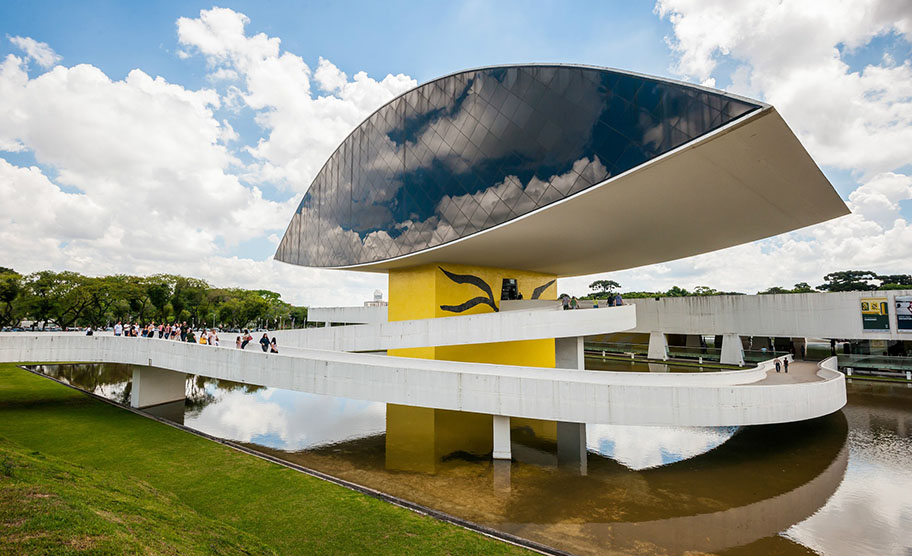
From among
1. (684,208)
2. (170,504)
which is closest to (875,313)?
(684,208)

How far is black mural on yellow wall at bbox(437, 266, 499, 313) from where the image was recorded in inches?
1005

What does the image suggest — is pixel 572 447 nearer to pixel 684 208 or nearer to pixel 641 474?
pixel 641 474

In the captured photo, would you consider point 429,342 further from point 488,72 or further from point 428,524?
point 488,72

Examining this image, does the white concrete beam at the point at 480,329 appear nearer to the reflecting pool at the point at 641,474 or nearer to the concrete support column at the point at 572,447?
the reflecting pool at the point at 641,474

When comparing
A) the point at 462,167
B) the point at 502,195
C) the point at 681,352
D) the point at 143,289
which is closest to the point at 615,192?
the point at 502,195

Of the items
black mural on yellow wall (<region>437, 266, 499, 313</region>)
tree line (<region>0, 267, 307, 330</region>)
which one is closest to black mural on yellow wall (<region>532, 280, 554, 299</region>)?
black mural on yellow wall (<region>437, 266, 499, 313</region>)

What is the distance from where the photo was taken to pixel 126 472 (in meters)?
10.8

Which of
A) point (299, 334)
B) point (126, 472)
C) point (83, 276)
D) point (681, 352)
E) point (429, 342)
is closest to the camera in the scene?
point (126, 472)

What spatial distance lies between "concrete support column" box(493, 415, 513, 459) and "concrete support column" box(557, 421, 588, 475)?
162 centimetres

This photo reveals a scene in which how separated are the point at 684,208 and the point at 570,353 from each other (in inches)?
328

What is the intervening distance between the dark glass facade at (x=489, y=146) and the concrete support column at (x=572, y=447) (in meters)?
8.56

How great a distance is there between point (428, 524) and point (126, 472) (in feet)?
26.9

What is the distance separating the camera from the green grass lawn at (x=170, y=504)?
466 centimetres

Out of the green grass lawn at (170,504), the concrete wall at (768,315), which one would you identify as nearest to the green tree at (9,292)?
the green grass lawn at (170,504)
